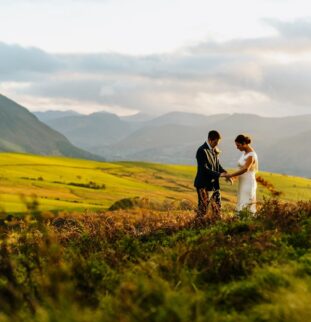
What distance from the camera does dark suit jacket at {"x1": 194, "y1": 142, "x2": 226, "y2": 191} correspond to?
56.4 feet

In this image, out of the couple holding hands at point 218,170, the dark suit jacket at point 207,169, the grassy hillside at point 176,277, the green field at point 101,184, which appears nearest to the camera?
the grassy hillside at point 176,277

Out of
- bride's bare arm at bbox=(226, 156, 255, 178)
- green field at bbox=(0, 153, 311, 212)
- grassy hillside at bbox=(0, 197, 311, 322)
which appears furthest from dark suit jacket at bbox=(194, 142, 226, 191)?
green field at bbox=(0, 153, 311, 212)

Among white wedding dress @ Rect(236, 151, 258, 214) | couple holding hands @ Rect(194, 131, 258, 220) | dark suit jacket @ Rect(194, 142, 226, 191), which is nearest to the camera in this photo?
couple holding hands @ Rect(194, 131, 258, 220)

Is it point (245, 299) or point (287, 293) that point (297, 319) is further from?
point (245, 299)

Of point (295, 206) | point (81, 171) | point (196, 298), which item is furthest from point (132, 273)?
point (81, 171)

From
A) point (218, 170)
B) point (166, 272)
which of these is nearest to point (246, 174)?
point (218, 170)

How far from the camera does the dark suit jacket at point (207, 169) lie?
17.2m

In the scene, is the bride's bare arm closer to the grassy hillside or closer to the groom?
the groom

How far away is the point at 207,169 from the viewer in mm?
17188

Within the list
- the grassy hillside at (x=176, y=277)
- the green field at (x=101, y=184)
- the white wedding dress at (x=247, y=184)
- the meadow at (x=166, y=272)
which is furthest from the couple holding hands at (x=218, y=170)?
the green field at (x=101, y=184)

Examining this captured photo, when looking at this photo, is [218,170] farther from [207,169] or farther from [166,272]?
[166,272]

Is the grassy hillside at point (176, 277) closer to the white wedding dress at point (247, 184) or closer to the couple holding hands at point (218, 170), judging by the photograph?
the couple holding hands at point (218, 170)

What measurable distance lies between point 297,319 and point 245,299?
59.7 inches

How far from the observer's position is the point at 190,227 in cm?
1359
